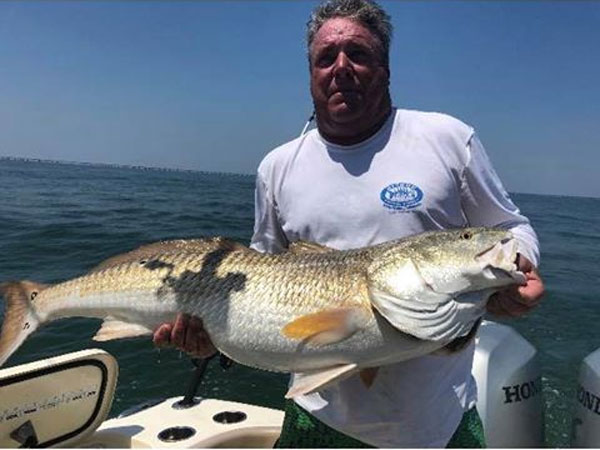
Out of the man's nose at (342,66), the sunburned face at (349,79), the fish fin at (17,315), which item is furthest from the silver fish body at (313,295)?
the man's nose at (342,66)

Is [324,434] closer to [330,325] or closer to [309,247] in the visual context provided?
[330,325]

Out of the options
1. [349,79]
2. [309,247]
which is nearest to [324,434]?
[309,247]

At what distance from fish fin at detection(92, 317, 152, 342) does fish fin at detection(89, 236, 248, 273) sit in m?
0.31

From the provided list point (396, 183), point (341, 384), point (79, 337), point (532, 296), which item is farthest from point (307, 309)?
point (79, 337)

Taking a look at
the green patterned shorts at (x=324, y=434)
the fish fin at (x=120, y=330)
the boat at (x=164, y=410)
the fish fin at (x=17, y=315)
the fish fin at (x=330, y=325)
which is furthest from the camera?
the boat at (x=164, y=410)

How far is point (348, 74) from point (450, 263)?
0.94 metres

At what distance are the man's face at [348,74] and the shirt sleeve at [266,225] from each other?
0.51 meters

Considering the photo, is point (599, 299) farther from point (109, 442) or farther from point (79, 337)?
point (109, 442)

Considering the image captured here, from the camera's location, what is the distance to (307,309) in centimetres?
242

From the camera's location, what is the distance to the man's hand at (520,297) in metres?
2.19

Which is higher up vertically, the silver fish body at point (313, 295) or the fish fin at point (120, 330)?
the silver fish body at point (313, 295)

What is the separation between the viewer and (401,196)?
2.50 meters

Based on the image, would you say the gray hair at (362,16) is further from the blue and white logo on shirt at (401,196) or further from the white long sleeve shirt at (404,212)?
the blue and white logo on shirt at (401,196)

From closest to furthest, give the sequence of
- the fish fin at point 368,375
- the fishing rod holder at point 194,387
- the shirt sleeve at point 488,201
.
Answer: the fish fin at point 368,375, the shirt sleeve at point 488,201, the fishing rod holder at point 194,387
